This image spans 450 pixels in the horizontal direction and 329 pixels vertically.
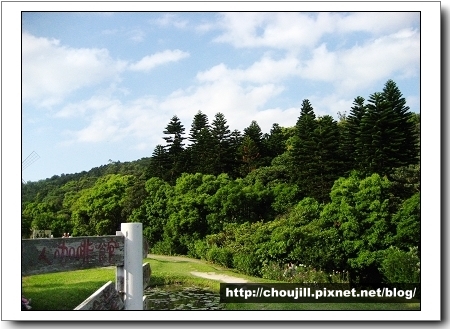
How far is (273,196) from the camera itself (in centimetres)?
673

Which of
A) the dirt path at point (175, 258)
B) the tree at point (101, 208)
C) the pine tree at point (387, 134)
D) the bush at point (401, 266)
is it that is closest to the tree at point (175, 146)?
the tree at point (101, 208)

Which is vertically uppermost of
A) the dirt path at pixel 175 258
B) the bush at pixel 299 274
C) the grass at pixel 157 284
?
the dirt path at pixel 175 258

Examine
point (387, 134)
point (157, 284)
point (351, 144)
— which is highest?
point (387, 134)

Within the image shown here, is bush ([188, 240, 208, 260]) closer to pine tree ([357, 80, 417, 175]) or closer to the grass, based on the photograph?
the grass

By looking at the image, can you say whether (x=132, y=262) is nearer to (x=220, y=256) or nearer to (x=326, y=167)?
(x=220, y=256)

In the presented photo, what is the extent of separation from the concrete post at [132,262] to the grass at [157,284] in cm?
211

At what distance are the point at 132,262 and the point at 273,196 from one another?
381 centimetres

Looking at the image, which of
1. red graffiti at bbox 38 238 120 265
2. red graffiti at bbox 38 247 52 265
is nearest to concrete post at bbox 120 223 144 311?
red graffiti at bbox 38 238 120 265

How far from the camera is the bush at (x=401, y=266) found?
545cm

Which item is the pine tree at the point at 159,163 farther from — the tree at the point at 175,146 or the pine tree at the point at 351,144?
the pine tree at the point at 351,144

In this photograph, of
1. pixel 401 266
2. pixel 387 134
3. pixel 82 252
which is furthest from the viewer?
pixel 387 134

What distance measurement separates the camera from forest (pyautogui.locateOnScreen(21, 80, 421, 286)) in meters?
6.02

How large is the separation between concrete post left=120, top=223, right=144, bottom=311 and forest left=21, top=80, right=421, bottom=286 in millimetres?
2867

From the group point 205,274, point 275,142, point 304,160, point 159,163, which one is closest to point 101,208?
point 159,163
